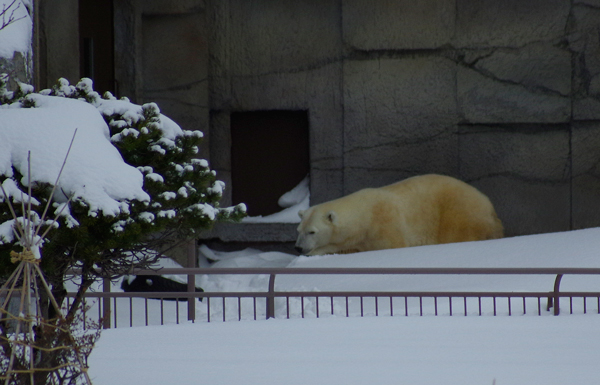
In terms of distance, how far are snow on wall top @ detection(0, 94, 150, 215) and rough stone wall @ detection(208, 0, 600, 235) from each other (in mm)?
6707

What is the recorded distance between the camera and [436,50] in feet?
31.6

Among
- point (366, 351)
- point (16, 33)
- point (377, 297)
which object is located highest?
point (16, 33)

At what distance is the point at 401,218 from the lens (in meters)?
8.77

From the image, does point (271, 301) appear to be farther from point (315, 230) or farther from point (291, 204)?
point (291, 204)

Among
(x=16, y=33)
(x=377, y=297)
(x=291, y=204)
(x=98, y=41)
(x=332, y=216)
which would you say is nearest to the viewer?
(x=16, y=33)

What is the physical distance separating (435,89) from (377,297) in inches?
165

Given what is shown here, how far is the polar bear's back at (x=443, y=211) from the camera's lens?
8836mm

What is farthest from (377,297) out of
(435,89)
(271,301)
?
(435,89)

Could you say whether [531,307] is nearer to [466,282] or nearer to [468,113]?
[466,282]

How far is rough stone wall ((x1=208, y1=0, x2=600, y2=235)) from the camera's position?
9516 millimetres

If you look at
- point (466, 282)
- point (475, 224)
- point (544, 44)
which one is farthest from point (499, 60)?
point (466, 282)

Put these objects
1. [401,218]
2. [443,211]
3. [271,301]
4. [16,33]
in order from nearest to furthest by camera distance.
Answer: [271,301], [16,33], [401,218], [443,211]

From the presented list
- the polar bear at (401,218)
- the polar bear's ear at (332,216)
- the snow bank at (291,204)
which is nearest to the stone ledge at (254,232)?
the snow bank at (291,204)

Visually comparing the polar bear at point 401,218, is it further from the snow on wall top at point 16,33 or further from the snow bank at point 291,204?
the snow on wall top at point 16,33
